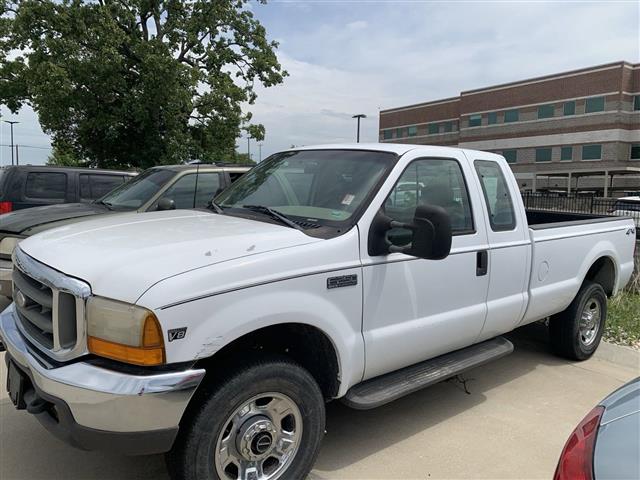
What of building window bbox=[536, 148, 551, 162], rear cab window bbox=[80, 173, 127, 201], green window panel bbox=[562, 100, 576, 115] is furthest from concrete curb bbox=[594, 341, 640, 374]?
building window bbox=[536, 148, 551, 162]

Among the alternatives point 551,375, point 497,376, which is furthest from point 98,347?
point 551,375

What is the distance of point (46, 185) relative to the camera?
8.62 meters

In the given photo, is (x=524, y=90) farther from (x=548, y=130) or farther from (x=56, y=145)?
(x=56, y=145)

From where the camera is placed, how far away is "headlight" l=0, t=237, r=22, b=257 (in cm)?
562

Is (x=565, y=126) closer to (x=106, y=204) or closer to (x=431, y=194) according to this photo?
(x=106, y=204)

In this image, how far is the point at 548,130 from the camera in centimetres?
5603

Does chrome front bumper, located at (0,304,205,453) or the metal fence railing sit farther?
the metal fence railing

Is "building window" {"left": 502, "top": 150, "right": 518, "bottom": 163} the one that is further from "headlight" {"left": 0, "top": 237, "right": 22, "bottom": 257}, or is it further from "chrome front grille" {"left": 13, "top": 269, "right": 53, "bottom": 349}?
"chrome front grille" {"left": 13, "top": 269, "right": 53, "bottom": 349}

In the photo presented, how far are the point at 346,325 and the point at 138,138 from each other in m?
21.1

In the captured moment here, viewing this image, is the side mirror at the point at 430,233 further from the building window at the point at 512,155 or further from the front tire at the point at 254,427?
the building window at the point at 512,155

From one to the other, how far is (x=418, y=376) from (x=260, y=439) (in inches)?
48.0

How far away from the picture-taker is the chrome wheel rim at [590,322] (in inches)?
202

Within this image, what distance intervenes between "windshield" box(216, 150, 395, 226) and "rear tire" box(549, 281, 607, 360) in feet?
9.02

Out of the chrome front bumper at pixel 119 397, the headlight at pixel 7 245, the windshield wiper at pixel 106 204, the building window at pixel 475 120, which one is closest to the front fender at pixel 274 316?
the chrome front bumper at pixel 119 397
